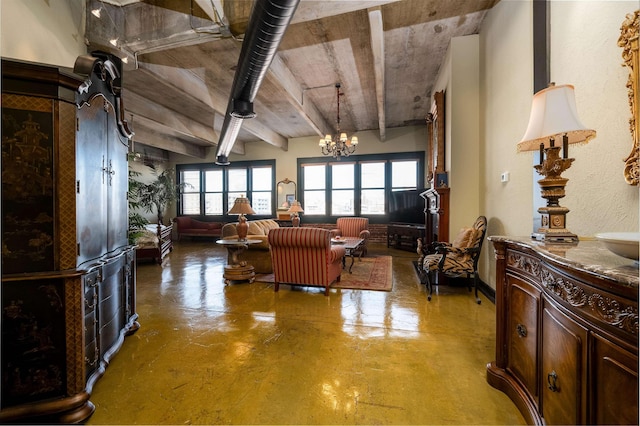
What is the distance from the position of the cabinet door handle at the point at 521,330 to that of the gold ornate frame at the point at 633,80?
3.14 feet

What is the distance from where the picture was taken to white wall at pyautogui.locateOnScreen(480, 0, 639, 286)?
156 cm

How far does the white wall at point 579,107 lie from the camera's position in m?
1.56

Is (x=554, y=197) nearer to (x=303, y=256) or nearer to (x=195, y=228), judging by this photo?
(x=303, y=256)

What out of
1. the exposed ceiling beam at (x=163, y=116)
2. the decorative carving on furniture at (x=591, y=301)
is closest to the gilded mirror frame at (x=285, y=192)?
the exposed ceiling beam at (x=163, y=116)

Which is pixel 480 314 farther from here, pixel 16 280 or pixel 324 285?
pixel 16 280

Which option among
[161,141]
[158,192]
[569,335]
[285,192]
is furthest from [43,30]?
[158,192]

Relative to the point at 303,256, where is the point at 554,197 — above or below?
above

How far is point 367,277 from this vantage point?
442cm

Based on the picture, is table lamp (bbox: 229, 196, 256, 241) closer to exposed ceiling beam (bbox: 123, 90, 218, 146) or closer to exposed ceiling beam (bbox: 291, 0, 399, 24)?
exposed ceiling beam (bbox: 291, 0, 399, 24)

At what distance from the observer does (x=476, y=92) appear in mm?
3824

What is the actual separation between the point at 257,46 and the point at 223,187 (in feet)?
25.9

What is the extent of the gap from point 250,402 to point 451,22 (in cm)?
459

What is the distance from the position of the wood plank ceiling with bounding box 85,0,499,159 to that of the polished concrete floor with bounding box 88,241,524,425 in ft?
10.0

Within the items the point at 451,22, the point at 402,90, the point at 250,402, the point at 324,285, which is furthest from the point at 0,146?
the point at 402,90
